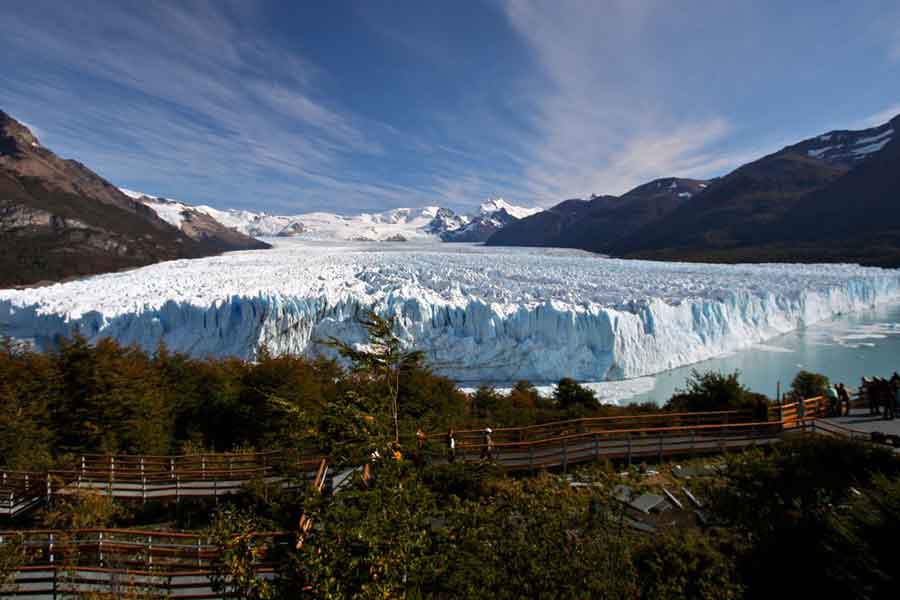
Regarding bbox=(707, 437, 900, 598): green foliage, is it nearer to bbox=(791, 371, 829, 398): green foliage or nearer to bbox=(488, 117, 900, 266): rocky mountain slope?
bbox=(791, 371, 829, 398): green foliage

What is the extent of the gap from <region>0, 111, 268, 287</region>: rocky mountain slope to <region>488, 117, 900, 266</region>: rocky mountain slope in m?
82.7

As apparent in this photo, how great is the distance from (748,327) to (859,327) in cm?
819

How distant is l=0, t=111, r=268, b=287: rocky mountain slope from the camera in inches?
2288

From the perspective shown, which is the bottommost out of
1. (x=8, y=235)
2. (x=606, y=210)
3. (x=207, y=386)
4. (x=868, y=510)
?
(x=207, y=386)

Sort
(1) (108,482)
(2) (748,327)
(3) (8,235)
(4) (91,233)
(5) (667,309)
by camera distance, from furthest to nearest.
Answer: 1. (4) (91,233)
2. (3) (8,235)
3. (2) (748,327)
4. (5) (667,309)
5. (1) (108,482)

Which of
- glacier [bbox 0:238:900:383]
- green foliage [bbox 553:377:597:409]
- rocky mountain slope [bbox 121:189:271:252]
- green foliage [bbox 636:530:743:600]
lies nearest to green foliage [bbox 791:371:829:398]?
green foliage [bbox 553:377:597:409]

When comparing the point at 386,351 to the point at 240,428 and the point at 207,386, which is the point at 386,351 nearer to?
the point at 240,428

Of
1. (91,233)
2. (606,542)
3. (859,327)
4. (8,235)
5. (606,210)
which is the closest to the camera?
(606,542)

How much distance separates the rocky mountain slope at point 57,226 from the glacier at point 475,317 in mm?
39388

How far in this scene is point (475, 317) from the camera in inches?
786

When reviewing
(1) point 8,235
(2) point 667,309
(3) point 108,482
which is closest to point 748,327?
(2) point 667,309

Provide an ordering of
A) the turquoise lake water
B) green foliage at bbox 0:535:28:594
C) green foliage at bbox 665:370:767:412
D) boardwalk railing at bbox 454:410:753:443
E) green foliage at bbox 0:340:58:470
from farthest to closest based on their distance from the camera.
Result: the turquoise lake water
green foliage at bbox 665:370:767:412
boardwalk railing at bbox 454:410:753:443
green foliage at bbox 0:340:58:470
green foliage at bbox 0:535:28:594

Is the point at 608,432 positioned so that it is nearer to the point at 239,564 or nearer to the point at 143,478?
the point at 239,564

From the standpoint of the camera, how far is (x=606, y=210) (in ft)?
437
